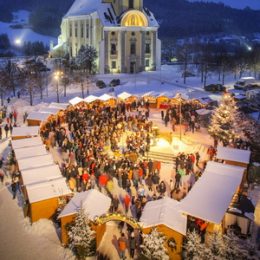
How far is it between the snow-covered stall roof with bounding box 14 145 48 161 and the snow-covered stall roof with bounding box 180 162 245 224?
9.16 m

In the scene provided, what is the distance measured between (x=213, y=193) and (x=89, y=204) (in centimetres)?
526

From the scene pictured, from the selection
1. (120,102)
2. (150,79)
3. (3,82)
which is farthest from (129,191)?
(150,79)

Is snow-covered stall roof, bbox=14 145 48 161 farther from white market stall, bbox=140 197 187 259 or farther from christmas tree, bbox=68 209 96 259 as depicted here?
white market stall, bbox=140 197 187 259

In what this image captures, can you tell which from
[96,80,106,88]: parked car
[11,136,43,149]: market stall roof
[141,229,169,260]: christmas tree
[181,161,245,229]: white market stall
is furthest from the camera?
[96,80,106,88]: parked car

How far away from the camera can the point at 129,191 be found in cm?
1850

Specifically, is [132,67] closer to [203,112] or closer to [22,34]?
[203,112]

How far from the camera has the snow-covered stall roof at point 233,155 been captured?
65.1ft

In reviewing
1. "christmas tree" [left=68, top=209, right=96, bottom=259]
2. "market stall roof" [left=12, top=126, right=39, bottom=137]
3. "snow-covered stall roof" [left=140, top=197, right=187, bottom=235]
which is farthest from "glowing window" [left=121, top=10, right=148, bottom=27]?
"christmas tree" [left=68, top=209, right=96, bottom=259]

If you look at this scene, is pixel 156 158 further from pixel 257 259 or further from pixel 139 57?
pixel 139 57

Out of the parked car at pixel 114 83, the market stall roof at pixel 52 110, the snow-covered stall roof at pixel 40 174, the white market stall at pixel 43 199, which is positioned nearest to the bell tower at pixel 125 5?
the parked car at pixel 114 83

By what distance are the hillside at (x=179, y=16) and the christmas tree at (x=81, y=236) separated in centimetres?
12022

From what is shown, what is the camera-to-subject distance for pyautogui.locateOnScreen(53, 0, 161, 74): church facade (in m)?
55.2

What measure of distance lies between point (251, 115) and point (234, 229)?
73.9 ft

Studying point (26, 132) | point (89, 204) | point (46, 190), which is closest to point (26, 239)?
point (46, 190)
